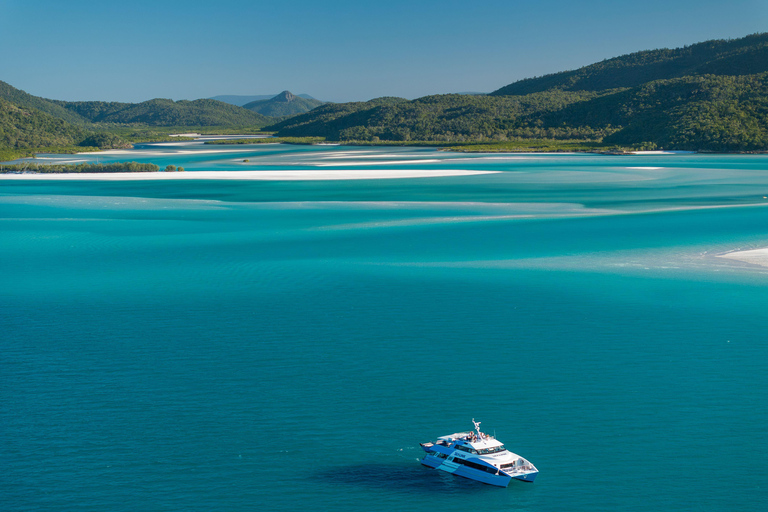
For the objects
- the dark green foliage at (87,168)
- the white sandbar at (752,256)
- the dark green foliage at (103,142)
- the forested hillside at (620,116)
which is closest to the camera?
the white sandbar at (752,256)

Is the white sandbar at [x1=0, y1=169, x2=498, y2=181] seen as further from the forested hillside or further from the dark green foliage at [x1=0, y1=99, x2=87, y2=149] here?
the dark green foliage at [x1=0, y1=99, x2=87, y2=149]

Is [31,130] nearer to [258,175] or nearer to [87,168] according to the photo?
[87,168]

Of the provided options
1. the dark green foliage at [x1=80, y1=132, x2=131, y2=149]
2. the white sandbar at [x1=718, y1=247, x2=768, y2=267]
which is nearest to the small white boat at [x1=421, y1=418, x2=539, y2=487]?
the white sandbar at [x1=718, y1=247, x2=768, y2=267]

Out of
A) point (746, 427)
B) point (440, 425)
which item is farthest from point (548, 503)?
point (746, 427)

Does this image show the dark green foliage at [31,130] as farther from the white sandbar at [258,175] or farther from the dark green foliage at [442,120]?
the dark green foliage at [442,120]

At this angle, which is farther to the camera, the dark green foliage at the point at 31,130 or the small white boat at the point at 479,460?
the dark green foliage at the point at 31,130

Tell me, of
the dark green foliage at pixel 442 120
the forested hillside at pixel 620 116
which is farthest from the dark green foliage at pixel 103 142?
the dark green foliage at pixel 442 120

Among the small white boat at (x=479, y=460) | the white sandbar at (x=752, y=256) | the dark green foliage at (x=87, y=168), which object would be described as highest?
the dark green foliage at (x=87, y=168)
